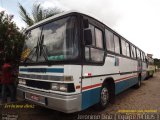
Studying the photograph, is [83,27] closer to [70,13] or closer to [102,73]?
[70,13]

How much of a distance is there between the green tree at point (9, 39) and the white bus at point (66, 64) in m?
2.21

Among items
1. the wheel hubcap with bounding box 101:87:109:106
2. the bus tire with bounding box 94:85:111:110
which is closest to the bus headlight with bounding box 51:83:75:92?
the bus tire with bounding box 94:85:111:110

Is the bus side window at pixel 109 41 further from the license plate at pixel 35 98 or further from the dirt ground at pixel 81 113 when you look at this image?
the license plate at pixel 35 98

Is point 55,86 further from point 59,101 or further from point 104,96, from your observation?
point 104,96

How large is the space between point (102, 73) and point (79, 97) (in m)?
1.43

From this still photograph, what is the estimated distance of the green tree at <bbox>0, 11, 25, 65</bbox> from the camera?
7350 mm

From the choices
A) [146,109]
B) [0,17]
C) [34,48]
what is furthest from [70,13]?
[0,17]

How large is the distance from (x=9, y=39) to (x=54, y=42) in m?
3.83

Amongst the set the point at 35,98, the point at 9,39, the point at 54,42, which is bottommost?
the point at 35,98

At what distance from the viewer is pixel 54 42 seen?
4391 millimetres

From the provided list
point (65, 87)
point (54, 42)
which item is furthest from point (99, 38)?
point (65, 87)

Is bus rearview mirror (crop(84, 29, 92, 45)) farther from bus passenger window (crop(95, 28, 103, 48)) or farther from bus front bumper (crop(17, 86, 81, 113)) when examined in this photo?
bus front bumper (crop(17, 86, 81, 113))

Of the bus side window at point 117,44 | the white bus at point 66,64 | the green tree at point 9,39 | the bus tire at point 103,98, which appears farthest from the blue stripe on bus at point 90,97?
the green tree at point 9,39

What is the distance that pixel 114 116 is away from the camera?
514 cm
